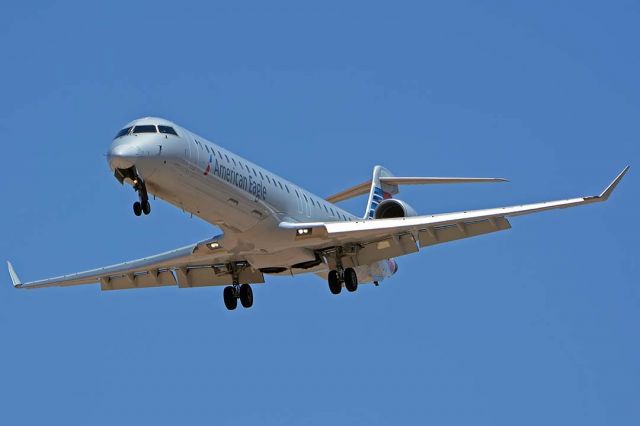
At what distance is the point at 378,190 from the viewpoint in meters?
36.6

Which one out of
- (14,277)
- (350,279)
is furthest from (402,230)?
(14,277)

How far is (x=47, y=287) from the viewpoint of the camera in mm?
35250

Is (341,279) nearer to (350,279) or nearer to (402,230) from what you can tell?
(350,279)

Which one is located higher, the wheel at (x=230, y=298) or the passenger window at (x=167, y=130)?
the passenger window at (x=167, y=130)

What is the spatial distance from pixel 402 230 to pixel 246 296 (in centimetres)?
465

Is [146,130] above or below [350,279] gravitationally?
above

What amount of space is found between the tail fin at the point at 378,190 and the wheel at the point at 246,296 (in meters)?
4.01

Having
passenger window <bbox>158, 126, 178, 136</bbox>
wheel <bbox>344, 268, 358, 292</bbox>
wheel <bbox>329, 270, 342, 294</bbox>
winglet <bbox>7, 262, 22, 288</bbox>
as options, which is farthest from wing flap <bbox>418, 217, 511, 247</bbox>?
winglet <bbox>7, 262, 22, 288</bbox>

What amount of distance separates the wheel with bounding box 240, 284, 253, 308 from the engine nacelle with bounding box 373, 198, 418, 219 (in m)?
3.78

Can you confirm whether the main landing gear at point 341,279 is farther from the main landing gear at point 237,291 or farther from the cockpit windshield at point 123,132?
the cockpit windshield at point 123,132

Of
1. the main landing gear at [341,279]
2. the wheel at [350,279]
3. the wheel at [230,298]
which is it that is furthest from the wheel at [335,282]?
the wheel at [230,298]

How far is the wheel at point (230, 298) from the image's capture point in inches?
1315

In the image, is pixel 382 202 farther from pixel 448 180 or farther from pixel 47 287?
pixel 47 287

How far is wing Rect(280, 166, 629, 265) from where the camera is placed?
30.6m
